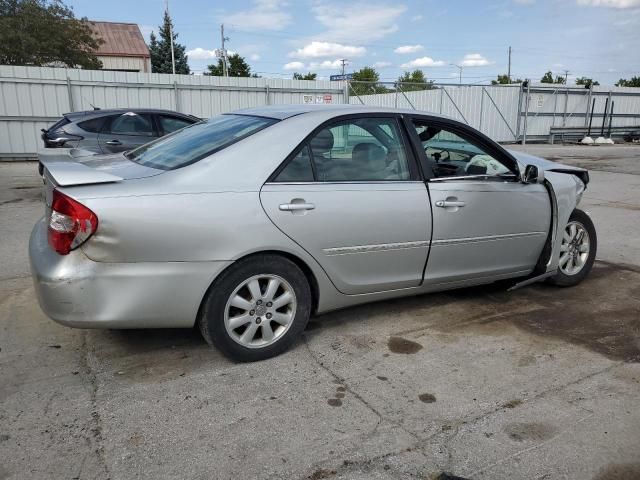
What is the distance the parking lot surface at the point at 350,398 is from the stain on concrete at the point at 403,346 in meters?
0.01

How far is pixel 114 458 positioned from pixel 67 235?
3.85ft

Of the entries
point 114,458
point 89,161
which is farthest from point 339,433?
point 89,161

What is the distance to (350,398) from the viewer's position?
303 centimetres

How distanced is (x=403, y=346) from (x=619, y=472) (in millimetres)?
1522

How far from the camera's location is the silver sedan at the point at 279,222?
9.64 feet

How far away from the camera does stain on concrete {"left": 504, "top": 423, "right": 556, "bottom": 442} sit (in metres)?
2.68

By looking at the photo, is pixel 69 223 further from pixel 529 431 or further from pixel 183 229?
pixel 529 431

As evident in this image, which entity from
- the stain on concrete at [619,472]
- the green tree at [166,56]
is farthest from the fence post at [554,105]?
the green tree at [166,56]

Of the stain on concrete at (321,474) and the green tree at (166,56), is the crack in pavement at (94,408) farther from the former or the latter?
the green tree at (166,56)

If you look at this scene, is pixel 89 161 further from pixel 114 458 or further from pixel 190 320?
pixel 114 458

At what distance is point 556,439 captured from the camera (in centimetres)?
267

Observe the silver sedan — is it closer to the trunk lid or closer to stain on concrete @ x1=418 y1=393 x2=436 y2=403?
the trunk lid

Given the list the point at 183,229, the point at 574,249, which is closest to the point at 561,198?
the point at 574,249

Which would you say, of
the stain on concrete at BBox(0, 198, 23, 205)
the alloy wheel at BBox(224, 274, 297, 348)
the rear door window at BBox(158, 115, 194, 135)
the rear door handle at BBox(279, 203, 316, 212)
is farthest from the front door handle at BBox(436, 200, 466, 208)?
the stain on concrete at BBox(0, 198, 23, 205)
